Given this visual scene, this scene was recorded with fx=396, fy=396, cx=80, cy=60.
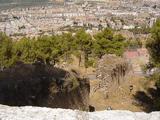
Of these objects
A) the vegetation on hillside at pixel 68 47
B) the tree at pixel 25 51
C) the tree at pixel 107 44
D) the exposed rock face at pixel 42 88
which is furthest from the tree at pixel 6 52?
the exposed rock face at pixel 42 88

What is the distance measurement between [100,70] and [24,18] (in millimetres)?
173847

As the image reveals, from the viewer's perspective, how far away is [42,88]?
45.2 ft

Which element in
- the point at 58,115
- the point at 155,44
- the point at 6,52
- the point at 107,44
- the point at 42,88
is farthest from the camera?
the point at 107,44

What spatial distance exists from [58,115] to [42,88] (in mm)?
8204

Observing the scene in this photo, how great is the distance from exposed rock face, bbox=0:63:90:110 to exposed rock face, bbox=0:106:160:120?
6.75 m

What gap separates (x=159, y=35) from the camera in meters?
19.8

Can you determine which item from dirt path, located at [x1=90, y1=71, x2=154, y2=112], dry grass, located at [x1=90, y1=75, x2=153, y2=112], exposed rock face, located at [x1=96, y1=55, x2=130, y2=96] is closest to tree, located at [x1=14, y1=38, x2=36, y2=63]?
dirt path, located at [x1=90, y1=71, x2=154, y2=112]

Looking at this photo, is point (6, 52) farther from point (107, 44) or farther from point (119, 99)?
point (119, 99)

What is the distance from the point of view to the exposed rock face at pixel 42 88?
12930mm

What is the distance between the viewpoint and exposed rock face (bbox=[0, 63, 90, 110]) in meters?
12.9

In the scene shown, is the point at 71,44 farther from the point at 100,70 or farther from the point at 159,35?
the point at 159,35

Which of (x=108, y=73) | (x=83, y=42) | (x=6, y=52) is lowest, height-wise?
(x=83, y=42)

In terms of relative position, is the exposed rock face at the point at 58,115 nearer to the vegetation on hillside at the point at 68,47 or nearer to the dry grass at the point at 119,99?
the dry grass at the point at 119,99

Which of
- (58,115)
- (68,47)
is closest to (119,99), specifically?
(68,47)
